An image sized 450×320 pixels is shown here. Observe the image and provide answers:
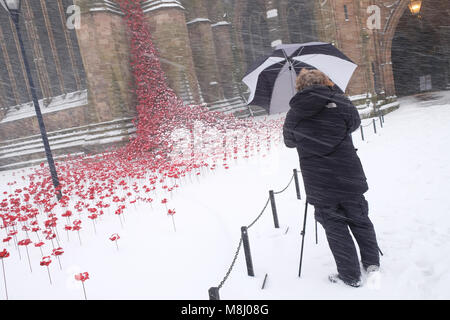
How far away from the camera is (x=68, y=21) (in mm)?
13281

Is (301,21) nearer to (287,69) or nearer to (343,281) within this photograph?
(287,69)

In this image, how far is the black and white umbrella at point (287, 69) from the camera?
3.31 metres

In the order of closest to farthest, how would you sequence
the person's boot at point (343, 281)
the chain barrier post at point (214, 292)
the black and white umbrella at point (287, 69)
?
the chain barrier post at point (214, 292)
the person's boot at point (343, 281)
the black and white umbrella at point (287, 69)

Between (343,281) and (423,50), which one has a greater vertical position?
(423,50)

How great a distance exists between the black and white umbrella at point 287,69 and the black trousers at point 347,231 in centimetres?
133

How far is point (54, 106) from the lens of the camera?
13953 millimetres

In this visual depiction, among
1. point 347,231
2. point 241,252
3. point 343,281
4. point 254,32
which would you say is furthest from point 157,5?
point 343,281

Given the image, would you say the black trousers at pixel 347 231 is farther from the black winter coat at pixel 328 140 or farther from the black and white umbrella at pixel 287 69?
the black and white umbrella at pixel 287 69

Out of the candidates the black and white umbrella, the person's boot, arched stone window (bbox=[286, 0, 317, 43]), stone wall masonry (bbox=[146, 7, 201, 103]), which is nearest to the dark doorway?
arched stone window (bbox=[286, 0, 317, 43])

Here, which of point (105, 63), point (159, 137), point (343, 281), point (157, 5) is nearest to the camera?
point (343, 281)

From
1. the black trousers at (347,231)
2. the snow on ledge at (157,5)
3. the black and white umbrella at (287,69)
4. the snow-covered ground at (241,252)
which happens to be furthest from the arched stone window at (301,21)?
the black trousers at (347,231)

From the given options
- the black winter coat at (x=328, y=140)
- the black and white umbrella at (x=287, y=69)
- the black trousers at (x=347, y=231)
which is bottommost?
the black trousers at (x=347, y=231)

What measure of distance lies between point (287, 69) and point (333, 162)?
1.58m

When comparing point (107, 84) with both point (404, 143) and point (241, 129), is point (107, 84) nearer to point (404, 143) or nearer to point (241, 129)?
point (241, 129)
